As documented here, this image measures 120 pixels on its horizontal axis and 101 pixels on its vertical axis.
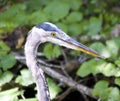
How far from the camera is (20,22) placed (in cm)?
307

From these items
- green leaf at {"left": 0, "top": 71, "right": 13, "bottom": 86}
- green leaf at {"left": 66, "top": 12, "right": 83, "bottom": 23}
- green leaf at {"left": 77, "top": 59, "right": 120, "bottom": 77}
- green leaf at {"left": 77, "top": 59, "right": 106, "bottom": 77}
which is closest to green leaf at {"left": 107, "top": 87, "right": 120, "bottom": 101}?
green leaf at {"left": 77, "top": 59, "right": 120, "bottom": 77}

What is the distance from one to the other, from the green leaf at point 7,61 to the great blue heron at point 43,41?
580 millimetres

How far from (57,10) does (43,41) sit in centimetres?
131

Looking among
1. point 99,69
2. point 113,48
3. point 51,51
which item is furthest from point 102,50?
point 51,51

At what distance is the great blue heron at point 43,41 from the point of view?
6.33 feet

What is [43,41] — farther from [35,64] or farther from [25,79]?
[25,79]

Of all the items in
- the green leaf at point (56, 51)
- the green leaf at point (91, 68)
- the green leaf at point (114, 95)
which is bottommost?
the green leaf at point (114, 95)

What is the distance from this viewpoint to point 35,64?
2.02m

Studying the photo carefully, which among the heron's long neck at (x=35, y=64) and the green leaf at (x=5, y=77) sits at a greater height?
the green leaf at (x=5, y=77)

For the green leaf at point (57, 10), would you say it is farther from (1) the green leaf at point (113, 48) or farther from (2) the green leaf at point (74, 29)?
(1) the green leaf at point (113, 48)

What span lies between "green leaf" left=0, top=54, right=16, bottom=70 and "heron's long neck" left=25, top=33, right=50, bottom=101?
0.57 metres

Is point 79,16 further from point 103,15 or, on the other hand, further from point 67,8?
point 103,15

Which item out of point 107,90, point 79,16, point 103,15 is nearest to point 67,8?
point 79,16

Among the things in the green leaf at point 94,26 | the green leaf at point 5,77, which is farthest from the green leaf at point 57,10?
the green leaf at point 5,77
